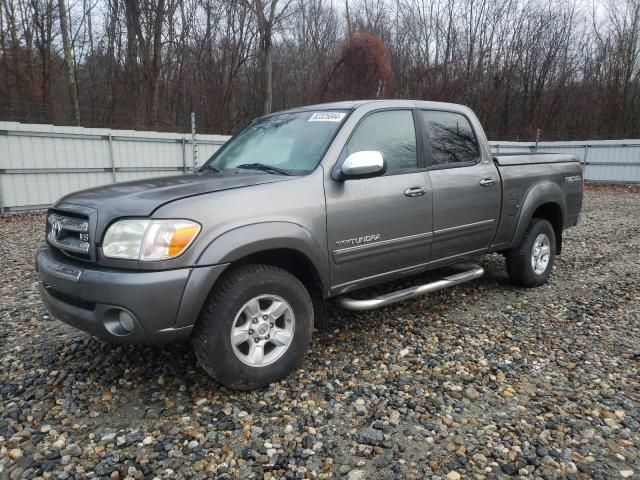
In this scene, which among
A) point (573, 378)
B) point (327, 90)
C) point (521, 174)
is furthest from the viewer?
point (327, 90)

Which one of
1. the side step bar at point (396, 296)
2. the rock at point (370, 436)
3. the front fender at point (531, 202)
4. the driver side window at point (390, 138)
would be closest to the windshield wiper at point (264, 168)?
the driver side window at point (390, 138)

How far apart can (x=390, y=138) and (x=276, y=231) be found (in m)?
1.42

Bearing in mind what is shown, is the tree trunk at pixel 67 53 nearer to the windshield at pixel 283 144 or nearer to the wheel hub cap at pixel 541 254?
the windshield at pixel 283 144

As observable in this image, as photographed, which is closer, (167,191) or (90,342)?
(167,191)

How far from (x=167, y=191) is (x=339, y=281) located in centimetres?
130

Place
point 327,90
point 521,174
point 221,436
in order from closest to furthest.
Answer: point 221,436 → point 521,174 → point 327,90

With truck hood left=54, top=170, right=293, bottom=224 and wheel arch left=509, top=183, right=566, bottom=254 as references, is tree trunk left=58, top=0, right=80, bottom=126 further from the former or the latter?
wheel arch left=509, top=183, right=566, bottom=254

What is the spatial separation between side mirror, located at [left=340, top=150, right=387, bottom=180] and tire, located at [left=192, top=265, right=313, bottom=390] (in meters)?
0.79

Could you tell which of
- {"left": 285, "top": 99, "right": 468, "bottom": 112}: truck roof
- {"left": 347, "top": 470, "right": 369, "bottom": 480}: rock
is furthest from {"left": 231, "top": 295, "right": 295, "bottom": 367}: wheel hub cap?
{"left": 285, "top": 99, "right": 468, "bottom": 112}: truck roof

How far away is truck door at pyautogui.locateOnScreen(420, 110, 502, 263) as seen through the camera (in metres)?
3.93

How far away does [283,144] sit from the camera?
12.0 feet

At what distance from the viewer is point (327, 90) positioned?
23047mm

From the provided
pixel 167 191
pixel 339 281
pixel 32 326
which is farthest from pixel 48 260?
pixel 339 281

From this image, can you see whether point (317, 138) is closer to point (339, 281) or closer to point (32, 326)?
point (339, 281)
